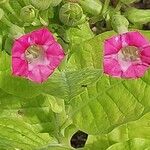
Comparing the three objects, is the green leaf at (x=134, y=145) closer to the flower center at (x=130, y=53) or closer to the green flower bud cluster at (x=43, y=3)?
the flower center at (x=130, y=53)

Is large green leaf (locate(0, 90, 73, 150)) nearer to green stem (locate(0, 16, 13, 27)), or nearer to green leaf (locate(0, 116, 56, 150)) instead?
green leaf (locate(0, 116, 56, 150))

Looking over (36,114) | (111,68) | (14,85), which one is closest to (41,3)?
→ (111,68)

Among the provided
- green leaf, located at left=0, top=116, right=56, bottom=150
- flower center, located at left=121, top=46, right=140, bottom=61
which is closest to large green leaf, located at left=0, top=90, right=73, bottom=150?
green leaf, located at left=0, top=116, right=56, bottom=150

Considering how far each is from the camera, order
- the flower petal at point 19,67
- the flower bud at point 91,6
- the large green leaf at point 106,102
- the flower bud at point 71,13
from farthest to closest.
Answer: the large green leaf at point 106,102
the flower bud at point 91,6
the flower bud at point 71,13
the flower petal at point 19,67

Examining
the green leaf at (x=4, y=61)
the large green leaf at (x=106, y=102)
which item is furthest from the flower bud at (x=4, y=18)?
the large green leaf at (x=106, y=102)

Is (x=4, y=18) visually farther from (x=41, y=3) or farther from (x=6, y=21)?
(x=41, y=3)

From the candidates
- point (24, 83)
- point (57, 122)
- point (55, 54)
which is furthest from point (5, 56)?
point (55, 54)
